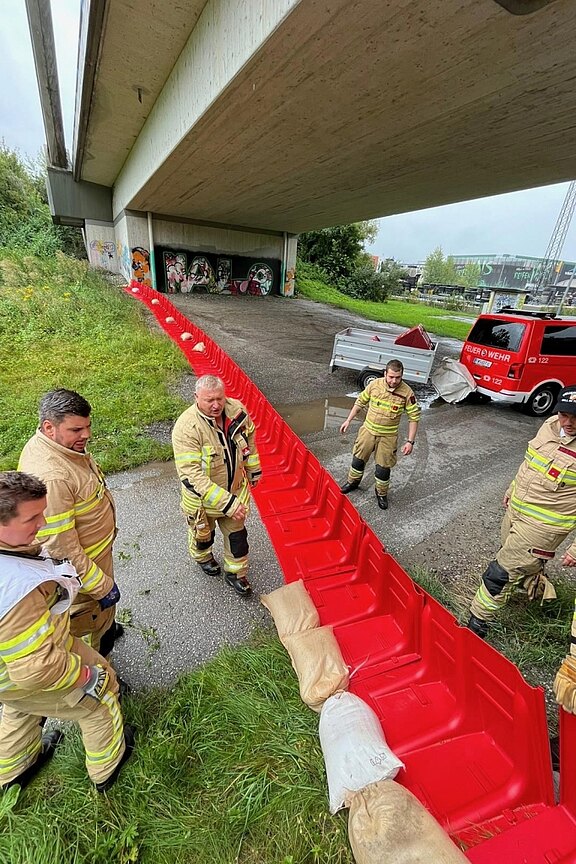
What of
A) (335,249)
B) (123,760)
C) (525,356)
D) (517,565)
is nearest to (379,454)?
(517,565)

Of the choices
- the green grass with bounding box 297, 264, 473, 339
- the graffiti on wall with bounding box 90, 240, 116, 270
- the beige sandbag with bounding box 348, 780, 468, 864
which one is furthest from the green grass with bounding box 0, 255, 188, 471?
the green grass with bounding box 297, 264, 473, 339

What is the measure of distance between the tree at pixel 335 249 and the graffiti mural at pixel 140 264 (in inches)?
689

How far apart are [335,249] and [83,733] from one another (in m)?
35.4

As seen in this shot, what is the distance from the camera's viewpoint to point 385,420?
434cm

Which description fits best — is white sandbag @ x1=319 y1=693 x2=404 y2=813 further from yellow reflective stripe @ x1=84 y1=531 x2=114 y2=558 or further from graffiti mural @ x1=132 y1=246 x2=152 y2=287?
graffiti mural @ x1=132 y1=246 x2=152 y2=287

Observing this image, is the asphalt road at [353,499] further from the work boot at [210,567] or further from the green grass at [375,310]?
the green grass at [375,310]

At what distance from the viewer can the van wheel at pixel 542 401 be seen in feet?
25.6

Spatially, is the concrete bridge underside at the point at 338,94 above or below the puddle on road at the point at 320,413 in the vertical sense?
above

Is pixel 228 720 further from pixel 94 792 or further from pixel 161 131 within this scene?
pixel 161 131

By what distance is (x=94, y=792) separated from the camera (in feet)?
5.86

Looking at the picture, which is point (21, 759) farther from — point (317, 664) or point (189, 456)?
point (189, 456)

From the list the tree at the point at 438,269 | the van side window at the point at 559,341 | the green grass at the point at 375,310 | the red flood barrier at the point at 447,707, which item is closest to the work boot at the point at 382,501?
the red flood barrier at the point at 447,707

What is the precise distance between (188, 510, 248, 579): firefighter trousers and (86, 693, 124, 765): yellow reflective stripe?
121 cm

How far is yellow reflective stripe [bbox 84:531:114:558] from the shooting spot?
2062 millimetres
